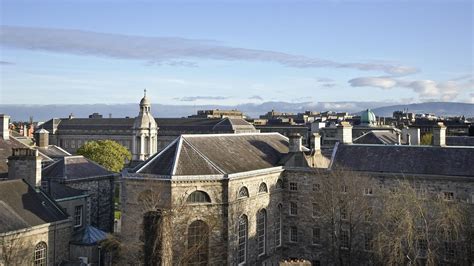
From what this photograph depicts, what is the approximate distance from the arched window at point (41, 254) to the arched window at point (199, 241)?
10.7 meters

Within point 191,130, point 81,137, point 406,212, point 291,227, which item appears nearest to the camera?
point 406,212

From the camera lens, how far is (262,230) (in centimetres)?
4822

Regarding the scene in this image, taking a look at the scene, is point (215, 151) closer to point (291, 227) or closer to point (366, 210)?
point (291, 227)

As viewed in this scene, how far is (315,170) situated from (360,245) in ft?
24.9

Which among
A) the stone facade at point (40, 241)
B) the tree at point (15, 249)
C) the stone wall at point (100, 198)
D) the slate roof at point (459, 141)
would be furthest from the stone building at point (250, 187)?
the slate roof at point (459, 141)

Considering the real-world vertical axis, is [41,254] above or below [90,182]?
below

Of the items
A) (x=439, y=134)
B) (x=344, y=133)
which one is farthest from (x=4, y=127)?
(x=439, y=134)

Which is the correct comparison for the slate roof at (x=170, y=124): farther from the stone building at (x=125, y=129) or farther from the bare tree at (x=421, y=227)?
the bare tree at (x=421, y=227)

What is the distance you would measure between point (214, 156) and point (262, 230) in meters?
8.20

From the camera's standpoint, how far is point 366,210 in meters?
46.9

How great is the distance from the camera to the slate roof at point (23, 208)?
126 ft

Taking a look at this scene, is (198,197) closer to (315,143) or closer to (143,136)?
(315,143)

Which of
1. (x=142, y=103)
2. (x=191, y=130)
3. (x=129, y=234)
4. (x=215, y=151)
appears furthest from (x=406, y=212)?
(x=191, y=130)

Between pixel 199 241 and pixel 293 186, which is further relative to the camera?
pixel 293 186
